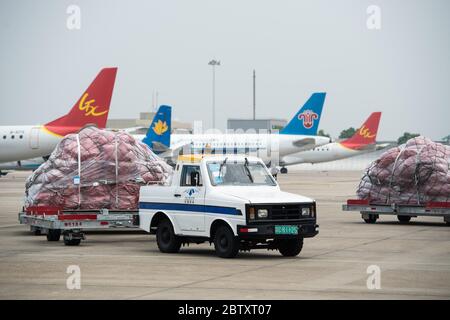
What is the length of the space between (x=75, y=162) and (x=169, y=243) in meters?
4.48

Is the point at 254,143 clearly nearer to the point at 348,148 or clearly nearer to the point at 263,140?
the point at 263,140

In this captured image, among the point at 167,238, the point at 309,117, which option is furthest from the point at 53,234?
the point at 309,117

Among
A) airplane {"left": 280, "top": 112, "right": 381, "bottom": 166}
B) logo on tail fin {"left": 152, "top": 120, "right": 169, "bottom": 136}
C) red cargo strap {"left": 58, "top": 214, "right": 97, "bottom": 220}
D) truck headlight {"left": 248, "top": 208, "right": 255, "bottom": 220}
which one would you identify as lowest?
red cargo strap {"left": 58, "top": 214, "right": 97, "bottom": 220}

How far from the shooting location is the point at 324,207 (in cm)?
3734

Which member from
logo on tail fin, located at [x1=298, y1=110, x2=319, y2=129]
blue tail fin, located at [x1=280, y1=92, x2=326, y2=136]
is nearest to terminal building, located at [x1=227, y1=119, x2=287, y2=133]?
blue tail fin, located at [x1=280, y1=92, x2=326, y2=136]

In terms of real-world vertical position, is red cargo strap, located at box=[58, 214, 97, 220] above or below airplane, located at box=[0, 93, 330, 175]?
below

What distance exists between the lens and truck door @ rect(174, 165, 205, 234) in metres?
18.9

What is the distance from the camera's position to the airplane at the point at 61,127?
160ft

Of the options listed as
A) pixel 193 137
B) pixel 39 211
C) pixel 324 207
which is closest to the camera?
pixel 39 211

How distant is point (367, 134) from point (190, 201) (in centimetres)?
8566

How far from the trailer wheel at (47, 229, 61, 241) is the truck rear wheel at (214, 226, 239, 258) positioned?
17.2 ft

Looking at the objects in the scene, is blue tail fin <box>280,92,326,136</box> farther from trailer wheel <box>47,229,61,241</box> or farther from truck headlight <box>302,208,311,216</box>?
truck headlight <box>302,208,311,216</box>
